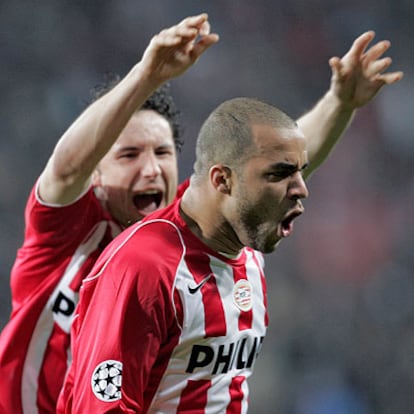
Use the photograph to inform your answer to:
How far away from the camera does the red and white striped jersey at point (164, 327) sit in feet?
6.31

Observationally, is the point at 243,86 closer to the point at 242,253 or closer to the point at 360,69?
the point at 360,69

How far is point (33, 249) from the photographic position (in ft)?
8.57

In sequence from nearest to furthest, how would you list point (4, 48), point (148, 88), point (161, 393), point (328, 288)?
point (161, 393), point (148, 88), point (328, 288), point (4, 48)

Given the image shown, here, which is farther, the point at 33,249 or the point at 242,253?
the point at 33,249

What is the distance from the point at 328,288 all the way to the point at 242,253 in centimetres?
321

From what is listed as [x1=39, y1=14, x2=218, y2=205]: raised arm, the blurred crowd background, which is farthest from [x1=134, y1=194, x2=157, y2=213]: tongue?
the blurred crowd background

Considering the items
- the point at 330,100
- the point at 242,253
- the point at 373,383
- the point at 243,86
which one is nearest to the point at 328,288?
the point at 373,383

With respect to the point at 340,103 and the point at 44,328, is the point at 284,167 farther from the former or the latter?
the point at 44,328

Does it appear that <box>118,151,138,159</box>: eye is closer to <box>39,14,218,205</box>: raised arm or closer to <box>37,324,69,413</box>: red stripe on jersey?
<box>39,14,218,205</box>: raised arm

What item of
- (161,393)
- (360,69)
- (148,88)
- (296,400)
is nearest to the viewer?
(161,393)

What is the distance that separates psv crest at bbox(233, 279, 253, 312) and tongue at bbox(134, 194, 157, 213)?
2.05 ft

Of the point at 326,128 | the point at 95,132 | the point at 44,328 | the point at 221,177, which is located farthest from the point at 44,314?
the point at 326,128

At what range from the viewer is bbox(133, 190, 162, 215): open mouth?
2795mm

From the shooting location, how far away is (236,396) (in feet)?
7.39
